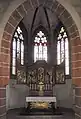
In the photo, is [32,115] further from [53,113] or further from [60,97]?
[60,97]

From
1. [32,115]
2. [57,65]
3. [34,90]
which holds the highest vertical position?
[57,65]

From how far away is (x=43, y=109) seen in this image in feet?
34.7

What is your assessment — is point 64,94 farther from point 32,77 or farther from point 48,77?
point 32,77

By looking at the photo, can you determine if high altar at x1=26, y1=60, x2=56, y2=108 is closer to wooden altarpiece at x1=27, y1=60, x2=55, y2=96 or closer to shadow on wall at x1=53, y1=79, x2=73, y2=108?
wooden altarpiece at x1=27, y1=60, x2=55, y2=96

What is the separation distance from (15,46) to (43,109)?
13.9 feet

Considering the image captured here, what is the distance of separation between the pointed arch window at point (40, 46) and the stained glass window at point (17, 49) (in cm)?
98

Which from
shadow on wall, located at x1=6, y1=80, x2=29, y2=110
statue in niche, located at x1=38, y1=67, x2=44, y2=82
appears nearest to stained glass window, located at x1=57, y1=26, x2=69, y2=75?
statue in niche, located at x1=38, y1=67, x2=44, y2=82

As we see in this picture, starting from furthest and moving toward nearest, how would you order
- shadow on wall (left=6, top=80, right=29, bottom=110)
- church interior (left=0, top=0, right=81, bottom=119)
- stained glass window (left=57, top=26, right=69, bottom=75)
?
stained glass window (left=57, top=26, right=69, bottom=75)
shadow on wall (left=6, top=80, right=29, bottom=110)
church interior (left=0, top=0, right=81, bottom=119)

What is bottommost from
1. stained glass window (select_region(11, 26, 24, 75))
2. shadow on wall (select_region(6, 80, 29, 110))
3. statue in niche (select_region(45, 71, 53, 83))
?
shadow on wall (select_region(6, 80, 29, 110))

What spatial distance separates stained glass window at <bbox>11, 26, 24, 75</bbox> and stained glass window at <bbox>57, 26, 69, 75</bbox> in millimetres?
2185

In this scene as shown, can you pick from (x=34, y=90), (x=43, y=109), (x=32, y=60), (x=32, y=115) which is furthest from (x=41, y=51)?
(x=32, y=115)

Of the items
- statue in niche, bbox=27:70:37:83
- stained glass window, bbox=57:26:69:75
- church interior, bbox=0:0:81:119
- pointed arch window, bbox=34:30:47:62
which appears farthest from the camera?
pointed arch window, bbox=34:30:47:62

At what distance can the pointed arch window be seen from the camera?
14227 millimetres

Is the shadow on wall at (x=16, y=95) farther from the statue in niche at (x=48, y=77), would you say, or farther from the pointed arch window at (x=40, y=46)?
the pointed arch window at (x=40, y=46)
